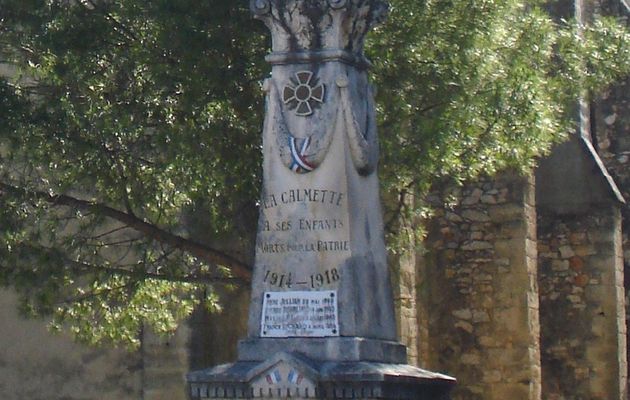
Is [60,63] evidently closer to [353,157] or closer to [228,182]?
[228,182]

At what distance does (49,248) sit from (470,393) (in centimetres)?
704

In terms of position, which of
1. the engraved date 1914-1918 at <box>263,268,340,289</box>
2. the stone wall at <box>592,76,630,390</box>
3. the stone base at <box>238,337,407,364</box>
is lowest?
the stone base at <box>238,337,407,364</box>

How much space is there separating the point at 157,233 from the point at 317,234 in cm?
362

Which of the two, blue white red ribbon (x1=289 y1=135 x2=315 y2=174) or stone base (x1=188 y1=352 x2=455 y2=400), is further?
blue white red ribbon (x1=289 y1=135 x2=315 y2=174)

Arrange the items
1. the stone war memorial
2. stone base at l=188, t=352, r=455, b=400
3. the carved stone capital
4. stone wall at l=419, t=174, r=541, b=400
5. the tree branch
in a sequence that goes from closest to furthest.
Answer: stone base at l=188, t=352, r=455, b=400 → the stone war memorial → the carved stone capital → the tree branch → stone wall at l=419, t=174, r=541, b=400

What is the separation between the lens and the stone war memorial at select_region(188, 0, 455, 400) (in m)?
8.88

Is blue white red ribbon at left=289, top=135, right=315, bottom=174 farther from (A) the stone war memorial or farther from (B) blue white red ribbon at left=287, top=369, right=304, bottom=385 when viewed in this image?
(B) blue white red ribbon at left=287, top=369, right=304, bottom=385

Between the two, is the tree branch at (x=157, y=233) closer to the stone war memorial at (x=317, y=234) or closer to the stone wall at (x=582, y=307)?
the stone war memorial at (x=317, y=234)

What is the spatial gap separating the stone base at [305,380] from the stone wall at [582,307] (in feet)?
33.6

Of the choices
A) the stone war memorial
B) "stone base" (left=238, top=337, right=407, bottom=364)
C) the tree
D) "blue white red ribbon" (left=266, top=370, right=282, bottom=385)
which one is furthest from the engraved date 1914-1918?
the tree

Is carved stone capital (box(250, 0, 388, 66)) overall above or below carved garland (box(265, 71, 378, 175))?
above

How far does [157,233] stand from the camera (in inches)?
490

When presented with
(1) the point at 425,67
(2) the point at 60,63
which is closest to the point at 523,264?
(1) the point at 425,67

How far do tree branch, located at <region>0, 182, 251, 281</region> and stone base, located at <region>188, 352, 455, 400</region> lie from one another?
320cm
